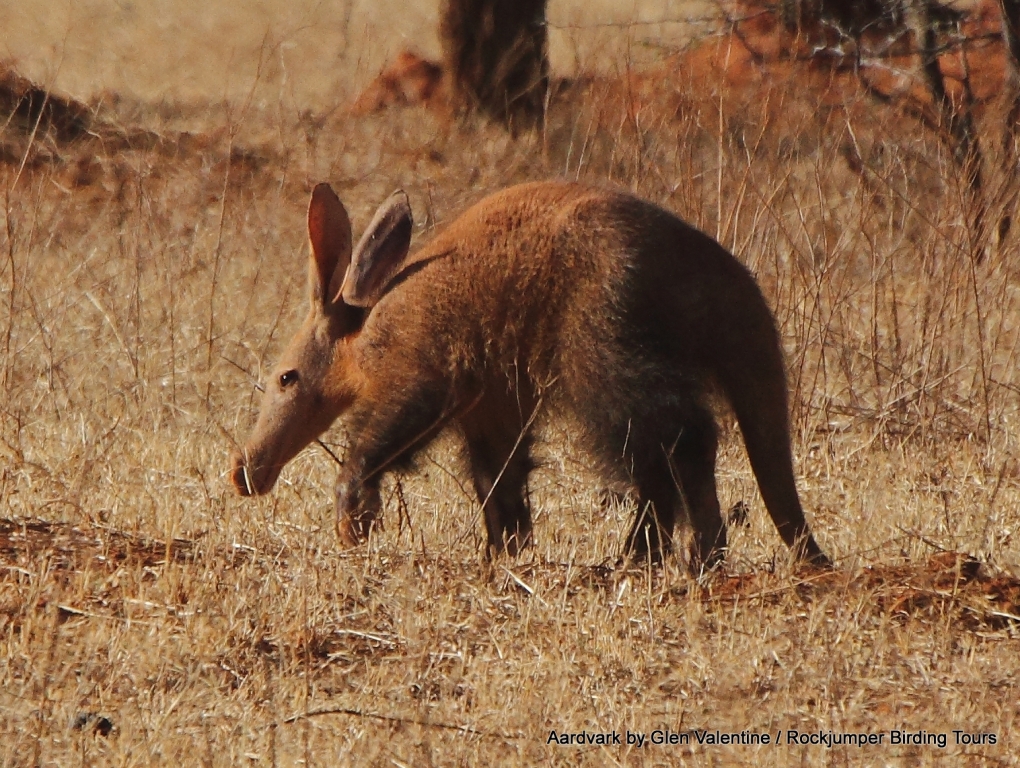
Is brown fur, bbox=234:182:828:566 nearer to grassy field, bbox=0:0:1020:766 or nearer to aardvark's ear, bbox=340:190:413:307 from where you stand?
aardvark's ear, bbox=340:190:413:307

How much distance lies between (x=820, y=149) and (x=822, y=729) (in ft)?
11.4

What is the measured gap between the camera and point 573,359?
4.54m

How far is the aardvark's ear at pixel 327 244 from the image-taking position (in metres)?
5.23

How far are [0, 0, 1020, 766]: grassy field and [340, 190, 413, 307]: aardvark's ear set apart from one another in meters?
0.59

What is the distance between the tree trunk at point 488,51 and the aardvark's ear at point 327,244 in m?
4.57

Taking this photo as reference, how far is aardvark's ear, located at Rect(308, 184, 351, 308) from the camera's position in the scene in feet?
17.1

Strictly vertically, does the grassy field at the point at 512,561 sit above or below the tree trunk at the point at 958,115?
below

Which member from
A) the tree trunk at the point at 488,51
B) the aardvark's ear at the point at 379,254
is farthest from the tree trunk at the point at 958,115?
the tree trunk at the point at 488,51

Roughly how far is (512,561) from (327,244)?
135 centimetres

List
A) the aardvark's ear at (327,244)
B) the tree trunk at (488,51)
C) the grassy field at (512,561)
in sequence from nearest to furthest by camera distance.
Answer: the grassy field at (512,561) < the aardvark's ear at (327,244) < the tree trunk at (488,51)

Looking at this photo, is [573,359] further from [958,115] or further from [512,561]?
[958,115]

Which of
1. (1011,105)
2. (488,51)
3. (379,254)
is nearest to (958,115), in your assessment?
(1011,105)

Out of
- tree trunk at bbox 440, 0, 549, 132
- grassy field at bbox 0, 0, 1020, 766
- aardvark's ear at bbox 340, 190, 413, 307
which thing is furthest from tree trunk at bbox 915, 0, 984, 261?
tree trunk at bbox 440, 0, 549, 132

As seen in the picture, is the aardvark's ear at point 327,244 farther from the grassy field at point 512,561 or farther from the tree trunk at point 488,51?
the tree trunk at point 488,51
